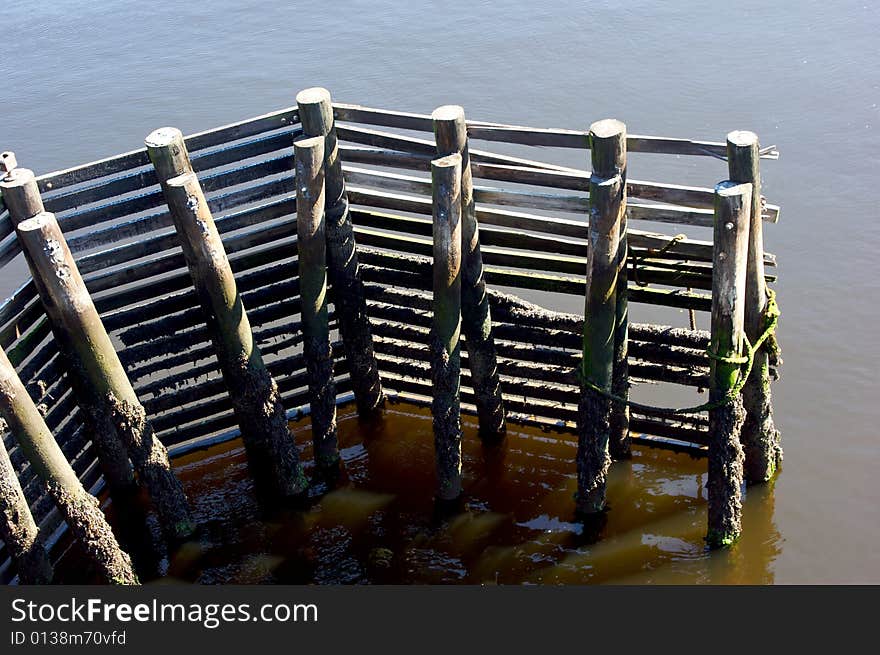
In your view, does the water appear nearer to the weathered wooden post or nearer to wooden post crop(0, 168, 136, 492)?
wooden post crop(0, 168, 136, 492)

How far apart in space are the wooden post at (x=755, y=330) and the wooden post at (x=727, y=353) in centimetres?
19

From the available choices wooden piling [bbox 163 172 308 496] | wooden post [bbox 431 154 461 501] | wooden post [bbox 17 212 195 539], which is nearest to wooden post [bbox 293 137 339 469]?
wooden piling [bbox 163 172 308 496]

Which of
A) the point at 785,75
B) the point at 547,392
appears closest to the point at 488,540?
the point at 547,392

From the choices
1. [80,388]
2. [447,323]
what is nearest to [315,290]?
[447,323]

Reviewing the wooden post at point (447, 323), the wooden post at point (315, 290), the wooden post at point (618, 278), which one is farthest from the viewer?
the wooden post at point (315, 290)

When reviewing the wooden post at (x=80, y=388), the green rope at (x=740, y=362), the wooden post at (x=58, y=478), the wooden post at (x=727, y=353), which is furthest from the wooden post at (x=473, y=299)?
the wooden post at (x=58, y=478)

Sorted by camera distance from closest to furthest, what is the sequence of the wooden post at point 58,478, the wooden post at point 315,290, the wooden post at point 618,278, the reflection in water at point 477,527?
the wooden post at point 58,478, the wooden post at point 618,278, the wooden post at point 315,290, the reflection in water at point 477,527

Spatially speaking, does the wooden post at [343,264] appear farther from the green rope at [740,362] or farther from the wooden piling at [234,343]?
the green rope at [740,362]

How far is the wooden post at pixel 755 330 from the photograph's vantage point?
7184 millimetres

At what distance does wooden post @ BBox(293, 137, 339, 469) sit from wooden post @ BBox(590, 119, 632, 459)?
7.90ft

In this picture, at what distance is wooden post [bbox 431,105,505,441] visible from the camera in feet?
25.8

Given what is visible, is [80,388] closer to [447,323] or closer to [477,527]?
[447,323]

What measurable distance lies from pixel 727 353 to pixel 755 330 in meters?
0.60

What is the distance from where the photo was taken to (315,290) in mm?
8547
